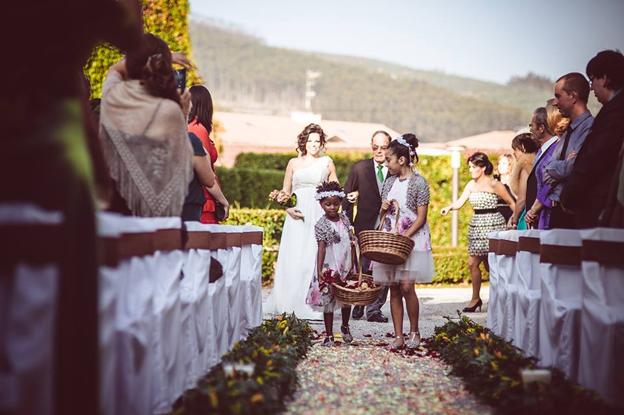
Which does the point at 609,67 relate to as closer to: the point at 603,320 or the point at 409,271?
the point at 603,320

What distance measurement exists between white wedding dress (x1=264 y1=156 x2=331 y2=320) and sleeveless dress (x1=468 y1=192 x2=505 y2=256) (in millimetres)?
2563

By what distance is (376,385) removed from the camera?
6648 mm

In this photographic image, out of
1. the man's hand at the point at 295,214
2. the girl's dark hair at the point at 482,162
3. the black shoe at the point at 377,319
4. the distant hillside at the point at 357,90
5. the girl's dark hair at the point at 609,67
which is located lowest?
the black shoe at the point at 377,319

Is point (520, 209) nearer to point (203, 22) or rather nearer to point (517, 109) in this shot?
point (517, 109)

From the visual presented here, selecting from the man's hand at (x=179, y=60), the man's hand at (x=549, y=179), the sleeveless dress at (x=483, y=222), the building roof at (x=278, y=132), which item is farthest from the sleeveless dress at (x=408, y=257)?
the building roof at (x=278, y=132)

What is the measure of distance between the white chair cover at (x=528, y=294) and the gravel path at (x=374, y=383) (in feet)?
1.91

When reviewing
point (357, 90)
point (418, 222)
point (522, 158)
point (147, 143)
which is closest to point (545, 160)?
point (418, 222)

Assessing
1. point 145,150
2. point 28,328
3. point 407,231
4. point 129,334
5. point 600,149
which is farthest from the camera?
point 407,231

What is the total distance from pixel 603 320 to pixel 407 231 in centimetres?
394

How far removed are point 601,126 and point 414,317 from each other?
9.77 feet

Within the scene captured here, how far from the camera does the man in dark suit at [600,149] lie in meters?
6.48

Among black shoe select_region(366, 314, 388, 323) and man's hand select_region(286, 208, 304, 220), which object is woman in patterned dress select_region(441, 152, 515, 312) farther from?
man's hand select_region(286, 208, 304, 220)

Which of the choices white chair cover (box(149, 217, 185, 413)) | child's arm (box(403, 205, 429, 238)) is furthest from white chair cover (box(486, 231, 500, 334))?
white chair cover (box(149, 217, 185, 413))

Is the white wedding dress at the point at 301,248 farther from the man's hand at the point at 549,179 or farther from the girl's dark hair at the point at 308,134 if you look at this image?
the man's hand at the point at 549,179
